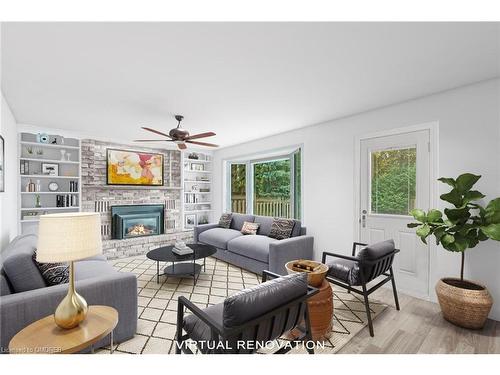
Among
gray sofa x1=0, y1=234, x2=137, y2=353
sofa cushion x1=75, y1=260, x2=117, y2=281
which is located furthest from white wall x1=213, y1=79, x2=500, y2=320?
sofa cushion x1=75, y1=260, x2=117, y2=281

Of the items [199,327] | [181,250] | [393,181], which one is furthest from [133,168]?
[393,181]

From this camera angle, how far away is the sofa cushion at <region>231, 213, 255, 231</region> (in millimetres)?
4804

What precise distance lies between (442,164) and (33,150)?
626 centimetres

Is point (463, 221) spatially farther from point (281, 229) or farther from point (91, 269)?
point (91, 269)

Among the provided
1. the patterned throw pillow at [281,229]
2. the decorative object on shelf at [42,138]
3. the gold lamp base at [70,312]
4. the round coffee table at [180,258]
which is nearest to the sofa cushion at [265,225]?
the patterned throw pillow at [281,229]

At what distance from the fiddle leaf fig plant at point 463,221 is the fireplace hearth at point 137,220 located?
4949mm

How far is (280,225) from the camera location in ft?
13.1

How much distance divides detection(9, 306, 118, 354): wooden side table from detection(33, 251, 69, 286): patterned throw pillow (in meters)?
0.40

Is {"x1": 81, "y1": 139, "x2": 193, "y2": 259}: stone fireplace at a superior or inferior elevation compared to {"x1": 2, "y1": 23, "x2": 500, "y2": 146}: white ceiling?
inferior

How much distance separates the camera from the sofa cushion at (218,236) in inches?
167

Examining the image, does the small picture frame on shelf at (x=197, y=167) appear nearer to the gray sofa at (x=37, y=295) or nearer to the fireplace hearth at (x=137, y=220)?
the fireplace hearth at (x=137, y=220)

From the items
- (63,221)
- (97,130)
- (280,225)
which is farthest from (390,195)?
(97,130)

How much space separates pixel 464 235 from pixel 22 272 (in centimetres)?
366

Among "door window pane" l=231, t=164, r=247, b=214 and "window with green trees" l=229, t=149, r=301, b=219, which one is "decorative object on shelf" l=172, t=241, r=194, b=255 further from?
"door window pane" l=231, t=164, r=247, b=214
